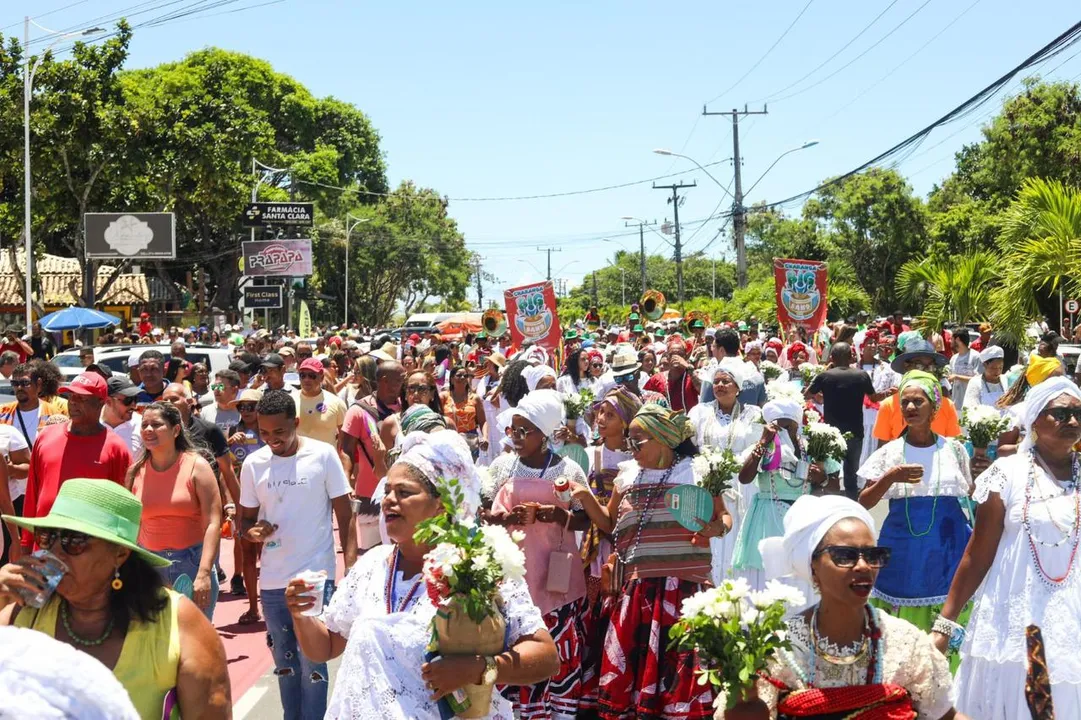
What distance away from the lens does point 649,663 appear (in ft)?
20.8

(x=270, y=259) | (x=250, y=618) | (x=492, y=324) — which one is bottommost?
(x=250, y=618)

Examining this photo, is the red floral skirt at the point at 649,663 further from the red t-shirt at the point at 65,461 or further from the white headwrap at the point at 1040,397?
the red t-shirt at the point at 65,461

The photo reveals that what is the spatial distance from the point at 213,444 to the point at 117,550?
5.01m

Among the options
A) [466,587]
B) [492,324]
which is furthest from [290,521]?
[492,324]

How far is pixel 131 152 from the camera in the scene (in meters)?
33.8

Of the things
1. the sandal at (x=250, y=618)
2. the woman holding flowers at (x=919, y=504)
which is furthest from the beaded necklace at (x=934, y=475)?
the sandal at (x=250, y=618)

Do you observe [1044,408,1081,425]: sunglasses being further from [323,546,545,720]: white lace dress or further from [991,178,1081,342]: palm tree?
[991,178,1081,342]: palm tree

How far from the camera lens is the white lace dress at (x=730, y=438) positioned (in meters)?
9.46

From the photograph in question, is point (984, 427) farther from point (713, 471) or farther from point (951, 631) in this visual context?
point (951, 631)

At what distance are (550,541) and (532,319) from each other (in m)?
14.6

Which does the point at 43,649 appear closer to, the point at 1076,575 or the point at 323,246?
the point at 1076,575

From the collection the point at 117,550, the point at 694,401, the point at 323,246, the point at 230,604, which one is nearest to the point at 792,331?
the point at 694,401

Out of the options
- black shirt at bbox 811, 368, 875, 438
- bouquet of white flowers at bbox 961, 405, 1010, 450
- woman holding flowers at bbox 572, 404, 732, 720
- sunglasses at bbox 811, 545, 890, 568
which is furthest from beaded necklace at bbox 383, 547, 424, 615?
black shirt at bbox 811, 368, 875, 438

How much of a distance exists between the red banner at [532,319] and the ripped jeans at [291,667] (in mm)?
14866
